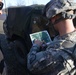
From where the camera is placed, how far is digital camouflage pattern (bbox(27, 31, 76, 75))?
231 centimetres

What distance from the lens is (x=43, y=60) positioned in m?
2.38

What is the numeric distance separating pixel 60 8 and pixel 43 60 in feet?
1.55

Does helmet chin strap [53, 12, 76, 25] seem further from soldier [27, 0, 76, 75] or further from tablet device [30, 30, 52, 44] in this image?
tablet device [30, 30, 52, 44]

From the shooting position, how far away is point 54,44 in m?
2.38

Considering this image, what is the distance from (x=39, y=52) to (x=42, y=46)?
0.29 ft

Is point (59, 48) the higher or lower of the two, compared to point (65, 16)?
lower

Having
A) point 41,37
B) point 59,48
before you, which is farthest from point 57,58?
point 41,37

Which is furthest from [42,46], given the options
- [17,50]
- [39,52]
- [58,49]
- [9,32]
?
[9,32]

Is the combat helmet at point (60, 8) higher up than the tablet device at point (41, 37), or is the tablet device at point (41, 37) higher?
the combat helmet at point (60, 8)

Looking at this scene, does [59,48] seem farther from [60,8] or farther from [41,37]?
[41,37]

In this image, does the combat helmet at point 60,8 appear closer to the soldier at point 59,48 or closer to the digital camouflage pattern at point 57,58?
the soldier at point 59,48

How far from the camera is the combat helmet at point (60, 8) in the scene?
2.39 metres

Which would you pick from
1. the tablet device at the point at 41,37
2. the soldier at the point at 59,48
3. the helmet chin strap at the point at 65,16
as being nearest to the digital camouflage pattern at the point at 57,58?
the soldier at the point at 59,48

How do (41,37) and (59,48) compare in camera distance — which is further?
(41,37)
